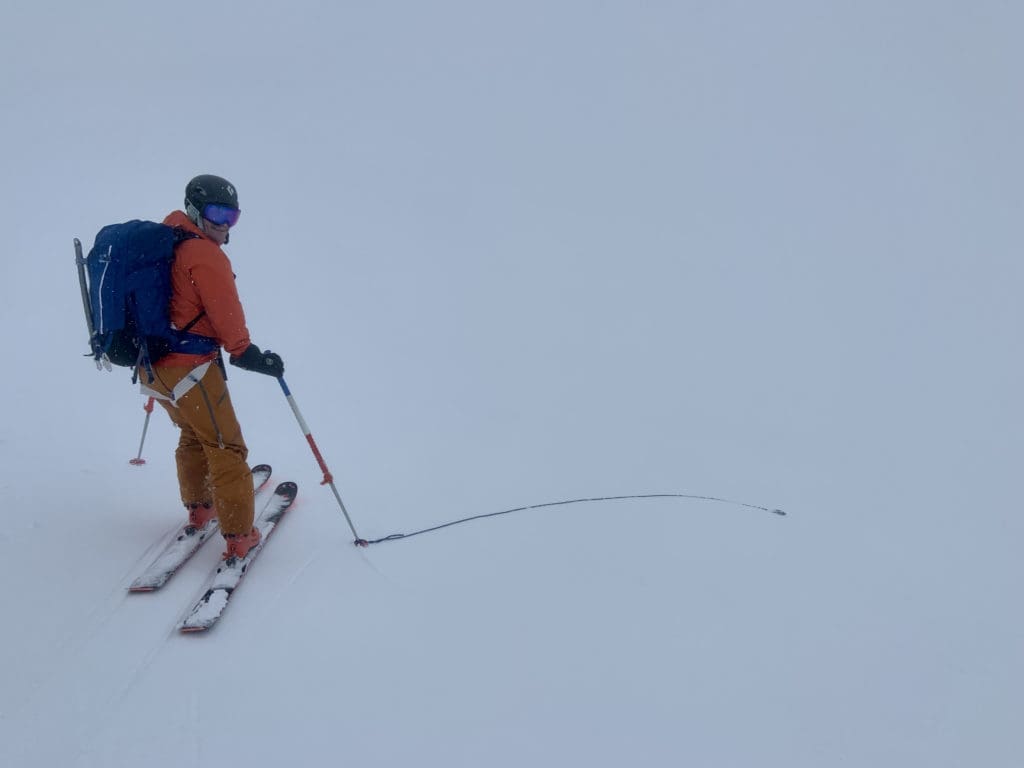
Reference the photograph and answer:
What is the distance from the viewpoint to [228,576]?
3551 millimetres

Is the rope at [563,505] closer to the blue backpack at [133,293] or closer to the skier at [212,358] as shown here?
the skier at [212,358]

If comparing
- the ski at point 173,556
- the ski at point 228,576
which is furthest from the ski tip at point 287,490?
→ the ski at point 173,556

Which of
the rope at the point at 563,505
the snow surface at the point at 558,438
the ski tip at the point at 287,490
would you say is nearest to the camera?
the snow surface at the point at 558,438

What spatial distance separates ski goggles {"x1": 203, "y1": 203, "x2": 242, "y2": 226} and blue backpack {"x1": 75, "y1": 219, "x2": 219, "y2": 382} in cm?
14

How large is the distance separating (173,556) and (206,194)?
2007 millimetres

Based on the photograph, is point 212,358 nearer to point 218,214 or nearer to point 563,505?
point 218,214

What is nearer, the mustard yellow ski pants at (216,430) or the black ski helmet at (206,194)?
the black ski helmet at (206,194)

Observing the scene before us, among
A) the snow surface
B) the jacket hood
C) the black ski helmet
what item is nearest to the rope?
the snow surface

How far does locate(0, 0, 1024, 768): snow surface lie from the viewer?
2.79 metres

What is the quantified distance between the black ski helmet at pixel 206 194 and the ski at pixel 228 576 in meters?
1.90

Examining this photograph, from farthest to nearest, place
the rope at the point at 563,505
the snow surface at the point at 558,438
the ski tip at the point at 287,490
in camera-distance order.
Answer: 1. the ski tip at the point at 287,490
2. the rope at the point at 563,505
3. the snow surface at the point at 558,438

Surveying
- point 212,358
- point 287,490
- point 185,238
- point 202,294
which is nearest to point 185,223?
point 185,238

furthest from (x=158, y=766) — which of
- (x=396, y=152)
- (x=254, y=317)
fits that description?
(x=396, y=152)

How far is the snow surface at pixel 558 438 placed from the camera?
2.79m
